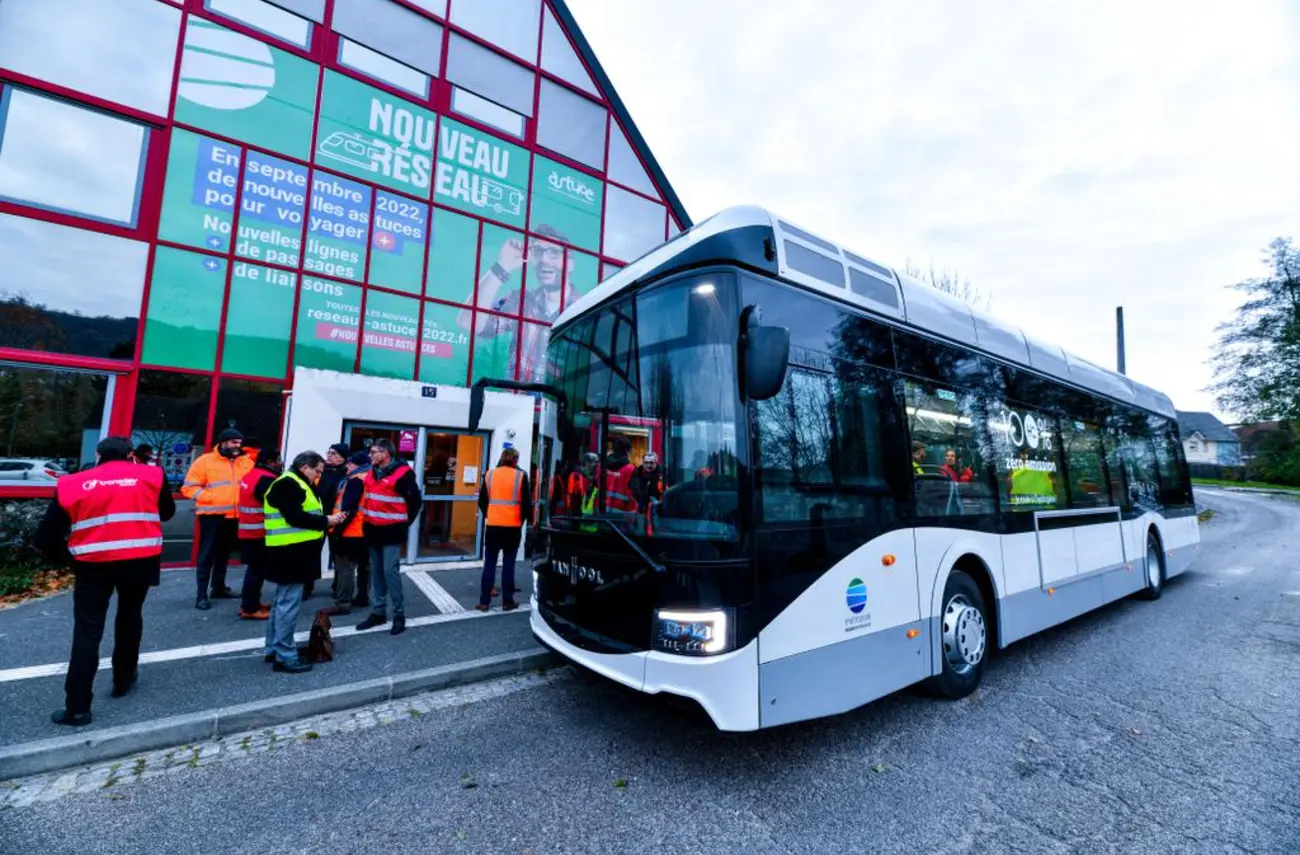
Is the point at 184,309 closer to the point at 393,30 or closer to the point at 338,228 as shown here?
the point at 338,228

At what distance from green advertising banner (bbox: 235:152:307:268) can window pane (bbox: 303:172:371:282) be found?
21cm

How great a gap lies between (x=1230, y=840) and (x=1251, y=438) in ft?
223

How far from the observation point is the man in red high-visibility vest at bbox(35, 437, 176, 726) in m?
3.50

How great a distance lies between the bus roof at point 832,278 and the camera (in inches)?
129

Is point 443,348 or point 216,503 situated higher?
point 443,348

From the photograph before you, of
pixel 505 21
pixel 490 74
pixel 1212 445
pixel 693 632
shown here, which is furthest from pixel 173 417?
pixel 1212 445

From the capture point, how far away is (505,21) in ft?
39.7

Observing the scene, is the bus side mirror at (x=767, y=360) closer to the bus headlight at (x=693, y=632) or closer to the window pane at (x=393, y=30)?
the bus headlight at (x=693, y=632)

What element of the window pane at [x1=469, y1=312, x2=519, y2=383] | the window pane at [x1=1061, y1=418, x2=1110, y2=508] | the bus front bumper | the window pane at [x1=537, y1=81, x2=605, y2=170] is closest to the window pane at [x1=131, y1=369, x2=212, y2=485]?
the window pane at [x1=469, y1=312, x2=519, y2=383]

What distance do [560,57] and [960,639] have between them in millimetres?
14186

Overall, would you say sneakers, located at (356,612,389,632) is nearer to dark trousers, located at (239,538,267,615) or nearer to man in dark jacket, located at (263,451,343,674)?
man in dark jacket, located at (263,451,343,674)

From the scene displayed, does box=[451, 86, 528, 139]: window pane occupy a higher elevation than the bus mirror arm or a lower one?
higher

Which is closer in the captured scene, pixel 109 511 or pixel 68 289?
pixel 109 511

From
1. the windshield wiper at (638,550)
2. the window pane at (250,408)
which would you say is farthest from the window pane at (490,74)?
the windshield wiper at (638,550)
